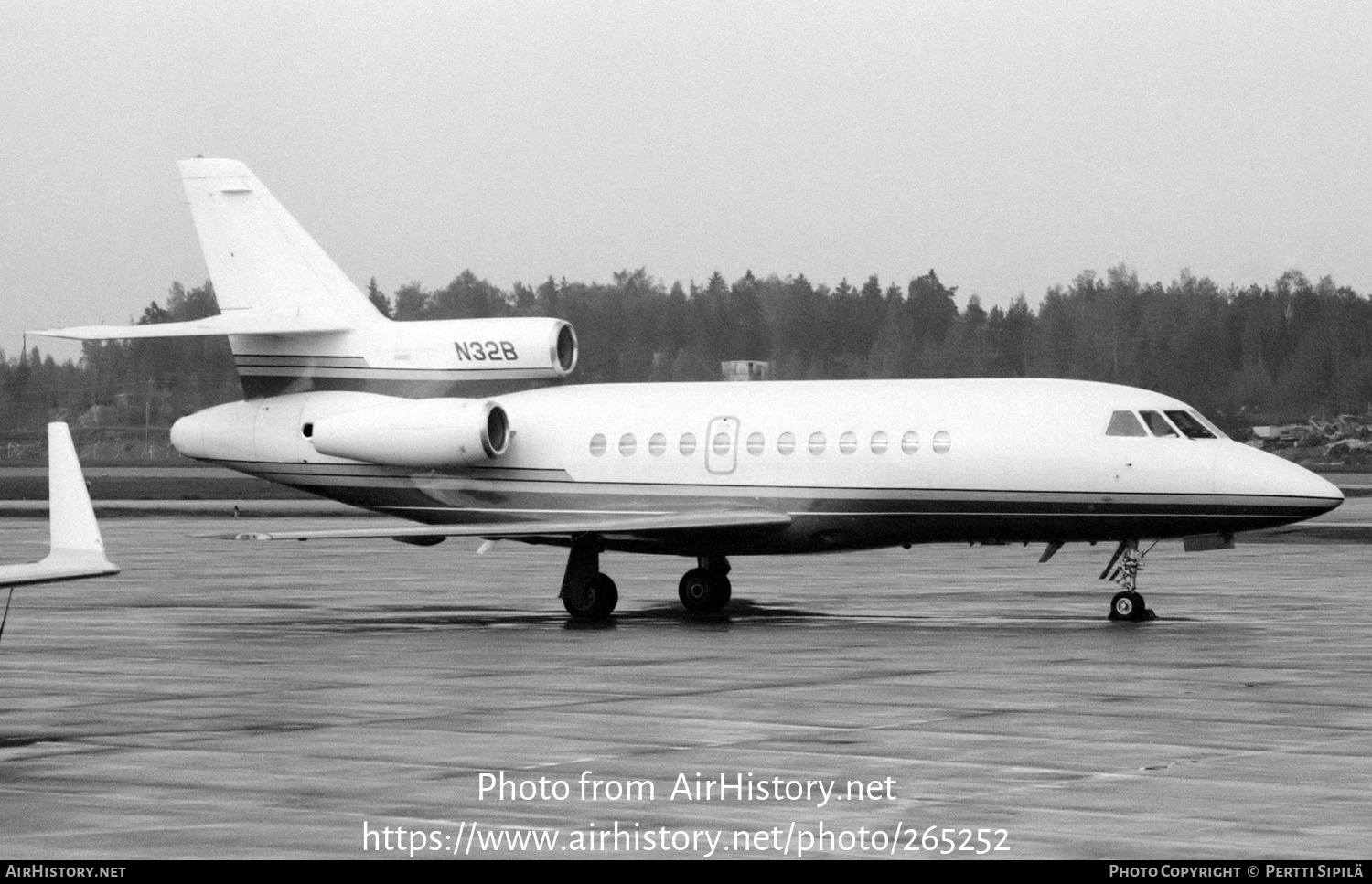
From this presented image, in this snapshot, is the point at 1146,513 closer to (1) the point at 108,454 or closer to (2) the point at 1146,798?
(2) the point at 1146,798

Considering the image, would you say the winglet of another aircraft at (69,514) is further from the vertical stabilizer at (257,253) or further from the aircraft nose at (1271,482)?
the vertical stabilizer at (257,253)

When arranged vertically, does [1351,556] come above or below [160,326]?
below

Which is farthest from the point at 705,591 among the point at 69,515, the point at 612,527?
the point at 69,515

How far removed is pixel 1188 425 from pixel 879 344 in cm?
5179

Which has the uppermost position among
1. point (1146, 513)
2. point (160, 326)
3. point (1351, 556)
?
point (160, 326)

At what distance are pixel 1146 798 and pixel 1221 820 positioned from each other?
2.37 ft

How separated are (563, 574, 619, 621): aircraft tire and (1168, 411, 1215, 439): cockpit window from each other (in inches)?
277

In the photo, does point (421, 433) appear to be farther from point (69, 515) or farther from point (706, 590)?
point (69, 515)

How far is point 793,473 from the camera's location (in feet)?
82.3

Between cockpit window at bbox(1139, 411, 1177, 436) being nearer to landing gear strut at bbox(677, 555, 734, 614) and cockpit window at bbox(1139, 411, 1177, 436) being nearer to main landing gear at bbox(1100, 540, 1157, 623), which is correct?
main landing gear at bbox(1100, 540, 1157, 623)

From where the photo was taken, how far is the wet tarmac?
10688mm

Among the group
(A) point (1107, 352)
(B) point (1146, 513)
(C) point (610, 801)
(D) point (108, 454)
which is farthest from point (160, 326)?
(D) point (108, 454)

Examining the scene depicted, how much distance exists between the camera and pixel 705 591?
26250 mm

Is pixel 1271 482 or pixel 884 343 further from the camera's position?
pixel 884 343
